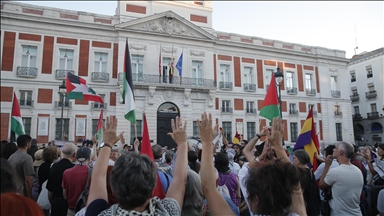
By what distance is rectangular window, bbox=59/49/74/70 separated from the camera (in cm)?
2122

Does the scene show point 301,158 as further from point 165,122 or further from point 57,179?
point 165,122

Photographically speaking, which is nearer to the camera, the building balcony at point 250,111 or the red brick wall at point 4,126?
the red brick wall at point 4,126

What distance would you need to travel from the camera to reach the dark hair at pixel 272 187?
6.23 ft

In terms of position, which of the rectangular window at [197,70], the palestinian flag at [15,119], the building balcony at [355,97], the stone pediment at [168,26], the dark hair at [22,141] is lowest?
the dark hair at [22,141]

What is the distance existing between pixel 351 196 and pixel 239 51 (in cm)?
2469

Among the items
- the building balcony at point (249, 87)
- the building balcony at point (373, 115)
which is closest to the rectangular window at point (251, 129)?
the building balcony at point (249, 87)

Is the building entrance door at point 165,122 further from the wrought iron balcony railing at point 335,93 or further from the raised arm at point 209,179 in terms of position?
the raised arm at point 209,179

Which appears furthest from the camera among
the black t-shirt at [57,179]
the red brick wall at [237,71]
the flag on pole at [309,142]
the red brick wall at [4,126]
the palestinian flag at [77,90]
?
the red brick wall at [237,71]

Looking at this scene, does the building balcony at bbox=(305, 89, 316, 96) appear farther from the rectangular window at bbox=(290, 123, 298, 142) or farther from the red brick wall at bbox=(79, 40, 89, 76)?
the red brick wall at bbox=(79, 40, 89, 76)

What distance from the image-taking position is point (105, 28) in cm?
2233

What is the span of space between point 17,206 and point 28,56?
22968 mm

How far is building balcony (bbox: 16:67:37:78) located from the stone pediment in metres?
7.38

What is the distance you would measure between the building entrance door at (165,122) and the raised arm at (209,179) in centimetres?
2056

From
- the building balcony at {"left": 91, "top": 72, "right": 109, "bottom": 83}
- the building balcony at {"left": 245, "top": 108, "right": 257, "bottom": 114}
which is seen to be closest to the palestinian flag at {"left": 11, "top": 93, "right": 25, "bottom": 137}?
the building balcony at {"left": 91, "top": 72, "right": 109, "bottom": 83}
